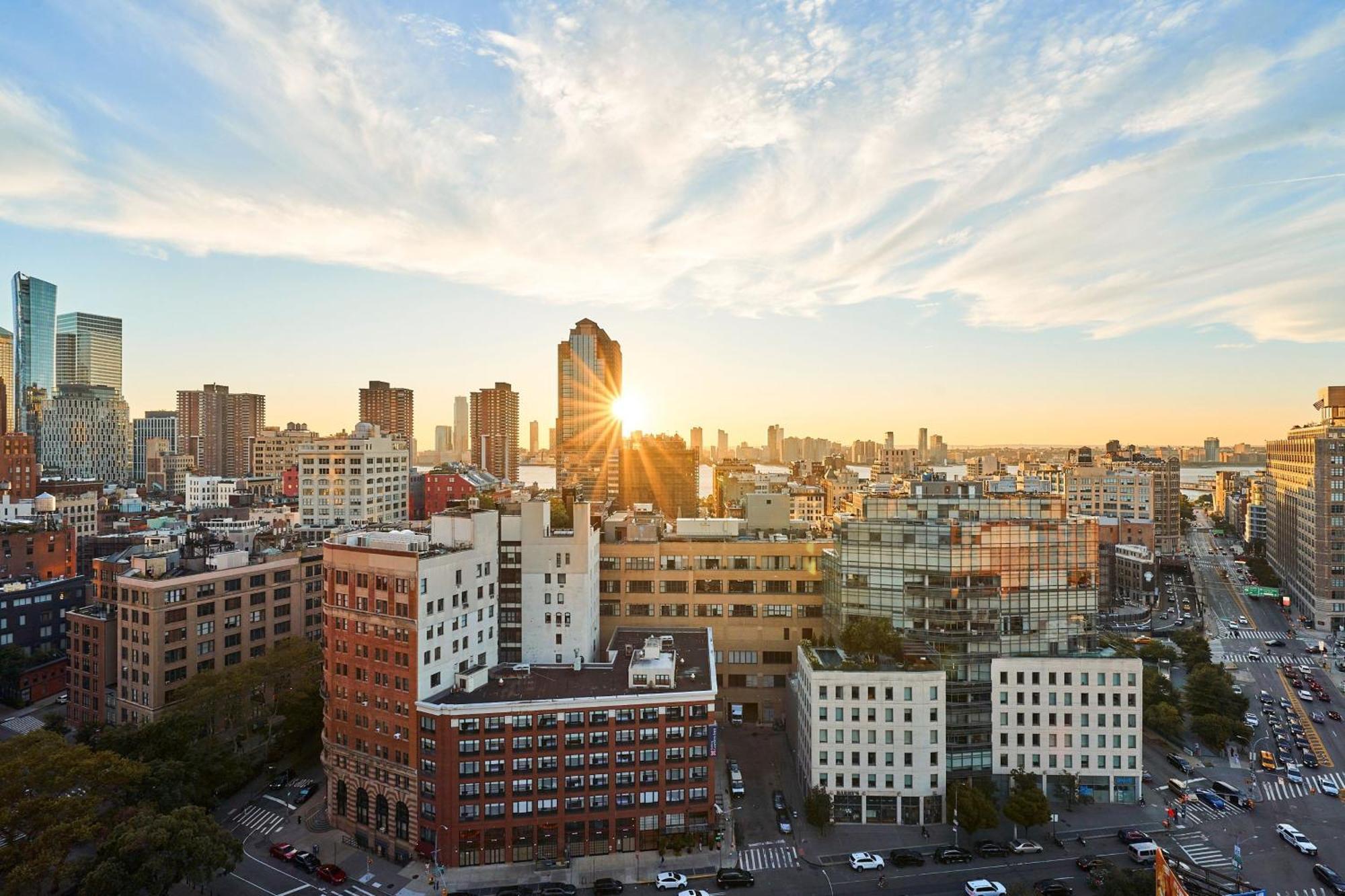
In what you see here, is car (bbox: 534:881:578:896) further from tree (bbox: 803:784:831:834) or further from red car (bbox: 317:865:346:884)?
tree (bbox: 803:784:831:834)

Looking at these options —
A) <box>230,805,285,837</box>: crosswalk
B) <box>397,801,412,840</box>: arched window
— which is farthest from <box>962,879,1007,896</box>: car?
<box>230,805,285,837</box>: crosswalk

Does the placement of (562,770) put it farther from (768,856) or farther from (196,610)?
(196,610)

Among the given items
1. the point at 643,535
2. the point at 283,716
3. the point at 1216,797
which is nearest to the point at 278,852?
the point at 283,716

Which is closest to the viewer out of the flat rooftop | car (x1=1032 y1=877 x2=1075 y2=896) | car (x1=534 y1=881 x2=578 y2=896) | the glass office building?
car (x1=1032 y1=877 x2=1075 y2=896)

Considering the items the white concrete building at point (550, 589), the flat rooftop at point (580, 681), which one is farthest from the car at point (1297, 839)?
the white concrete building at point (550, 589)

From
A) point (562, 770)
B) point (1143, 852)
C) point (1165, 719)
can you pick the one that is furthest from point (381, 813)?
point (1165, 719)

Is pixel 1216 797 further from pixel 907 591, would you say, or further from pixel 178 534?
pixel 178 534
